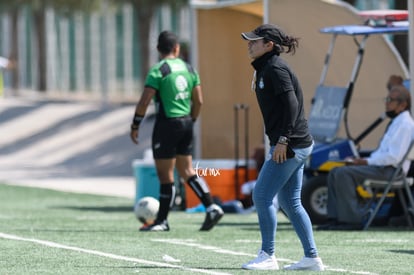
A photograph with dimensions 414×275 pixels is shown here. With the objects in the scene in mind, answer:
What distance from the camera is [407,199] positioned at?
47.8 ft

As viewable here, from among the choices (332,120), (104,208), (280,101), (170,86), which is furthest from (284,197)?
(104,208)

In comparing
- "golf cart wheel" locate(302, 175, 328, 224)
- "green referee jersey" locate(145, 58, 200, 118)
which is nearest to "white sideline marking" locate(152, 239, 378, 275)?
"green referee jersey" locate(145, 58, 200, 118)

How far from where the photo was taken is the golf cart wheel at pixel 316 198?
50.8 feet

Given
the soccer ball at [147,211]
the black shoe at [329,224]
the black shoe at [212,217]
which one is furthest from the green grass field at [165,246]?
the black shoe at [329,224]

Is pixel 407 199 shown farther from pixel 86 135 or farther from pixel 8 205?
pixel 86 135

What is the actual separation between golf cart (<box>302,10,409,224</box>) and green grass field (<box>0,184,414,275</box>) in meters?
0.52

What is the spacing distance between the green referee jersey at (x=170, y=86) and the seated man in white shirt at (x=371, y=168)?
1657 millimetres

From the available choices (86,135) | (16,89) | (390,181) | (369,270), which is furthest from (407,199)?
(16,89)

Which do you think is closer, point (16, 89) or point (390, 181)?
point (390, 181)

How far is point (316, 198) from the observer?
51.0 ft

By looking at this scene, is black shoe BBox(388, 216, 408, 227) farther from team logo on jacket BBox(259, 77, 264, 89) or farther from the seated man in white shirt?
team logo on jacket BBox(259, 77, 264, 89)

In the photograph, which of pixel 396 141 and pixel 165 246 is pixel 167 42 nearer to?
pixel 396 141

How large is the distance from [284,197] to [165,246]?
2374 mm

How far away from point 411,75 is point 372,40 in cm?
297
